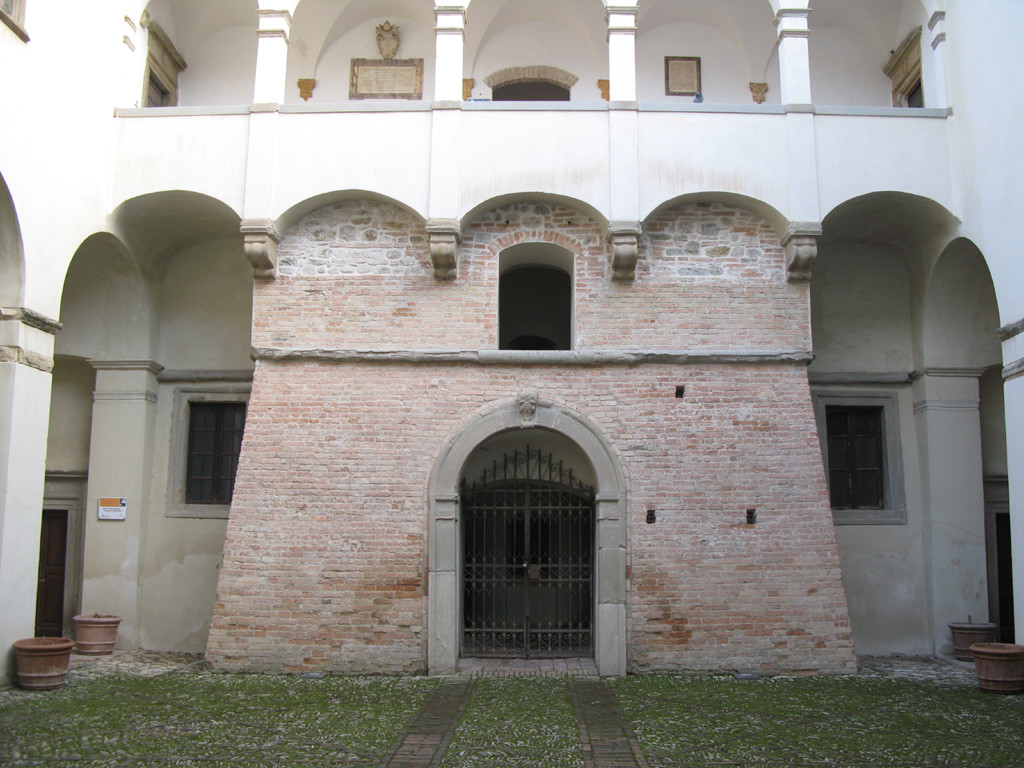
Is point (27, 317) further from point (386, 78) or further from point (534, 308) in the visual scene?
point (534, 308)

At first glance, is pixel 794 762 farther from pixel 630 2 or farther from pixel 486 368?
pixel 630 2

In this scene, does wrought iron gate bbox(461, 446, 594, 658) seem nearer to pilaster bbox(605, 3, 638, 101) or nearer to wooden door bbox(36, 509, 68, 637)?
pilaster bbox(605, 3, 638, 101)

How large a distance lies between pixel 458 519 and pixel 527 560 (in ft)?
3.08

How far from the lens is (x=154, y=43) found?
438 inches

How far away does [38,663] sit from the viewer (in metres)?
7.94

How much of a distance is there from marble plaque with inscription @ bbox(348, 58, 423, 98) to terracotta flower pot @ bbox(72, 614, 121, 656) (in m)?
7.28

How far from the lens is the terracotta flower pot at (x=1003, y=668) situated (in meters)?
8.09

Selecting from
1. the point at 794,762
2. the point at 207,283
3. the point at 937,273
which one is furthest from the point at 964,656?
the point at 207,283

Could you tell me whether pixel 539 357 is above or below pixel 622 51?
below

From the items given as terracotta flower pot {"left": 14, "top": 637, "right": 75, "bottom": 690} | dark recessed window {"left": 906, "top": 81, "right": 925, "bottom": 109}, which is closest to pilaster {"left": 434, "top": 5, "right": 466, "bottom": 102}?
dark recessed window {"left": 906, "top": 81, "right": 925, "bottom": 109}

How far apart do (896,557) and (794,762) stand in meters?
5.49

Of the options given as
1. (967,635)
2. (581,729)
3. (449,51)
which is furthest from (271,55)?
(967,635)

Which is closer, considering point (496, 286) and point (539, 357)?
point (539, 357)

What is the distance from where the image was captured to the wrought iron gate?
9.77 meters
